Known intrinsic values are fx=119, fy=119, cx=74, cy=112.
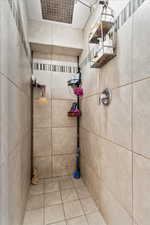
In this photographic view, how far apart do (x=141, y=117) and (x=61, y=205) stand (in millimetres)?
1323

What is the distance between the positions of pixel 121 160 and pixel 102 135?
33cm

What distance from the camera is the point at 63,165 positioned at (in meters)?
1.93

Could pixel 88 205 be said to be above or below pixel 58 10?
below

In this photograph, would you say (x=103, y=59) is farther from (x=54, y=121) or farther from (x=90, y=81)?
(x=54, y=121)

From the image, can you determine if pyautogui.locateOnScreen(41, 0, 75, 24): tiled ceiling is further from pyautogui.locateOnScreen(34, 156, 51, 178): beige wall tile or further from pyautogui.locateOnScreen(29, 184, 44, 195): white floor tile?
pyautogui.locateOnScreen(29, 184, 44, 195): white floor tile

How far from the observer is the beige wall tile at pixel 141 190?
67 cm

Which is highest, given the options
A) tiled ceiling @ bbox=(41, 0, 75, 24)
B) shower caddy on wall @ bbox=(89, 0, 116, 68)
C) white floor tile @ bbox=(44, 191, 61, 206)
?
tiled ceiling @ bbox=(41, 0, 75, 24)

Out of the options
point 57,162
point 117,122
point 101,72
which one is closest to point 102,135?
point 117,122

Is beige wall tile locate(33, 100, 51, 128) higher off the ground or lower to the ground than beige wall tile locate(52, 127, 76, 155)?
higher

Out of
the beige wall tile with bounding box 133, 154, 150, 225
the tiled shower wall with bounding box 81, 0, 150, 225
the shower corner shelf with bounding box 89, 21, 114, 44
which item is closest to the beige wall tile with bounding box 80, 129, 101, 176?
the tiled shower wall with bounding box 81, 0, 150, 225

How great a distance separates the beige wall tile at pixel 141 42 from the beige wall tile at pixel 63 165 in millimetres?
1604

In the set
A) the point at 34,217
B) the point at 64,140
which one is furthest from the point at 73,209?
the point at 64,140

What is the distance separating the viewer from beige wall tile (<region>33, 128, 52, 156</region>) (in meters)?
1.81

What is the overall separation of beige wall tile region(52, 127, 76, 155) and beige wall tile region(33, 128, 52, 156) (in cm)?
9
